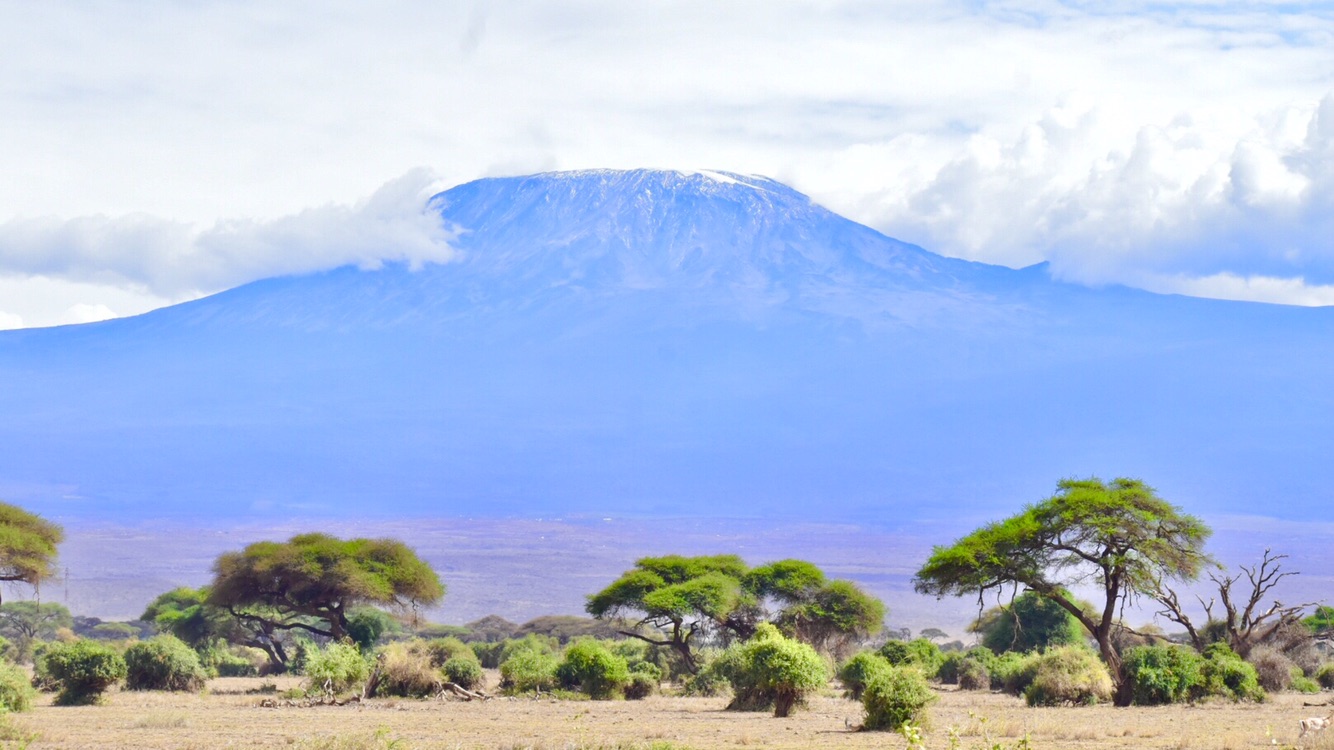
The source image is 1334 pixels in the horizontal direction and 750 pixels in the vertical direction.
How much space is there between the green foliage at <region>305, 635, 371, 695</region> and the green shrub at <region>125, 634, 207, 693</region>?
14.4 ft

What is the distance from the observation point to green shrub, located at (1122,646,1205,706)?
103ft

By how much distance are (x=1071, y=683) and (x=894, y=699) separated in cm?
720

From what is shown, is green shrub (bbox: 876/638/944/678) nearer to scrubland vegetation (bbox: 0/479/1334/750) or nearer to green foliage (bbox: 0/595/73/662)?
scrubland vegetation (bbox: 0/479/1334/750)

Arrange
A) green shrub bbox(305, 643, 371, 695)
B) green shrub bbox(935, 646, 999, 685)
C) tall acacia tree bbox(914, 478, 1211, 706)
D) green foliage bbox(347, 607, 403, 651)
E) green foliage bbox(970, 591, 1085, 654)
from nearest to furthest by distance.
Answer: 1. green shrub bbox(305, 643, 371, 695)
2. tall acacia tree bbox(914, 478, 1211, 706)
3. green shrub bbox(935, 646, 999, 685)
4. green foliage bbox(970, 591, 1085, 654)
5. green foliage bbox(347, 607, 403, 651)

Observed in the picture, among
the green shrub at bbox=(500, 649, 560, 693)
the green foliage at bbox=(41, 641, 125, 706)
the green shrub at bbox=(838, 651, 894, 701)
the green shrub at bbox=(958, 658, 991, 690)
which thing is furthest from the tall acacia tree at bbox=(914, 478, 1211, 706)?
the green foliage at bbox=(41, 641, 125, 706)

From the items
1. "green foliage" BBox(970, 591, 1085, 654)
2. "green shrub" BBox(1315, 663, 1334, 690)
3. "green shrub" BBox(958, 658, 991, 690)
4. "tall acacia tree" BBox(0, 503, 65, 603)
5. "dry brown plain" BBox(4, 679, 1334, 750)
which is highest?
"tall acacia tree" BBox(0, 503, 65, 603)

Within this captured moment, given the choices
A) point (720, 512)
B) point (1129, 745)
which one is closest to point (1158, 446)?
point (720, 512)

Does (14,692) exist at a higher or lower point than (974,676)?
lower

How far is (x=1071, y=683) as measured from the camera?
32062 millimetres

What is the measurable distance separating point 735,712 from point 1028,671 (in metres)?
8.07

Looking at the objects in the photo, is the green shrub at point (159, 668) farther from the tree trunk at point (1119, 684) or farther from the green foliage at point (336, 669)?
the tree trunk at point (1119, 684)

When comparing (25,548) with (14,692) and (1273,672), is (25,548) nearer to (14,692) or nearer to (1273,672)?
(14,692)

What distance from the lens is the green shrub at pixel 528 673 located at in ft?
121

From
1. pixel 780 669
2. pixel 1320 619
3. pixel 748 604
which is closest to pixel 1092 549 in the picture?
pixel 780 669
